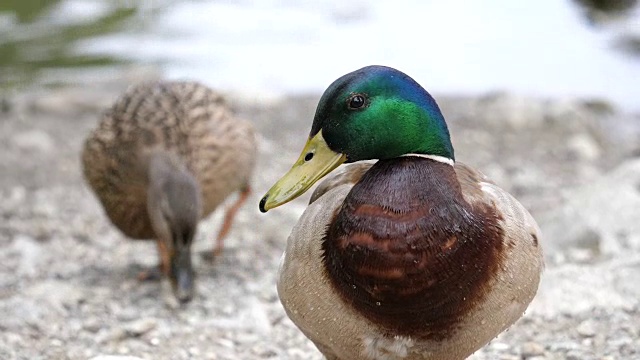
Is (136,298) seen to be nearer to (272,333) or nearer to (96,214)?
(272,333)

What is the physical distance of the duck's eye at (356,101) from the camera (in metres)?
3.34

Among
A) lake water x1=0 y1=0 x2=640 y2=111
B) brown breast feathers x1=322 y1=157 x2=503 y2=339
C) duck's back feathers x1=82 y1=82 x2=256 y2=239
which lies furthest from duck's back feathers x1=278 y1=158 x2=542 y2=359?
lake water x1=0 y1=0 x2=640 y2=111

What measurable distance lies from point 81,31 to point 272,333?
710 cm

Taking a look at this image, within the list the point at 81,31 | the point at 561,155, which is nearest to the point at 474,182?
the point at 561,155

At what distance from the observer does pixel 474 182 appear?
365 centimetres

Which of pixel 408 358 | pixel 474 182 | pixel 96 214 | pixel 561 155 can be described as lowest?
pixel 561 155

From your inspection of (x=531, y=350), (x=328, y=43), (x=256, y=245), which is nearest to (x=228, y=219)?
(x=256, y=245)

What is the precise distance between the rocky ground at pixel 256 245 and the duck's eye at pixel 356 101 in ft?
5.35

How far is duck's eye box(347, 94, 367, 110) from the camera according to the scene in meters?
3.34

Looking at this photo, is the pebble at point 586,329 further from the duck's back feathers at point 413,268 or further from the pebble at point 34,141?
the pebble at point 34,141

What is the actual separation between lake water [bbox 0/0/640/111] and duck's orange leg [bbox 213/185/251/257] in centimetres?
306

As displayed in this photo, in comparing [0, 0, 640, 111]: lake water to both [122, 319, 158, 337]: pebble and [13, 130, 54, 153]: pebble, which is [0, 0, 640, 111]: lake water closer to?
[13, 130, 54, 153]: pebble

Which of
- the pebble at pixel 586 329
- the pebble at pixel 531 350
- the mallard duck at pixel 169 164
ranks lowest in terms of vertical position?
the pebble at pixel 586 329

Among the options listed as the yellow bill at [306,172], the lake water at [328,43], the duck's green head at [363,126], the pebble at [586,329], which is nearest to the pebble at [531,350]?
the pebble at [586,329]
